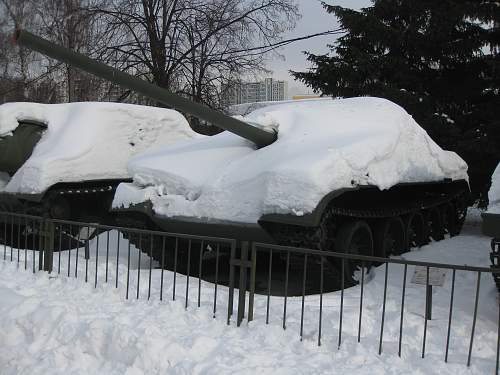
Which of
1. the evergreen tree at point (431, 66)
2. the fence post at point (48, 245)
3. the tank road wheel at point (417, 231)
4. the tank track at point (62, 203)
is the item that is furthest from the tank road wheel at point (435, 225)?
the fence post at point (48, 245)

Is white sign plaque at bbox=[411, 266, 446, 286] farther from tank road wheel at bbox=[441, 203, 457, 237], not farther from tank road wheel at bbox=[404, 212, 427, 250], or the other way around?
tank road wheel at bbox=[441, 203, 457, 237]

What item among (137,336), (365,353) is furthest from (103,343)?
(365,353)

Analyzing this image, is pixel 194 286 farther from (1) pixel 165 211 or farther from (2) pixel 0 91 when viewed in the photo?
(2) pixel 0 91

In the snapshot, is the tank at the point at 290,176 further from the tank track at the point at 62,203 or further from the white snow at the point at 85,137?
the tank track at the point at 62,203

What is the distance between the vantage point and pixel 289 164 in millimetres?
5234

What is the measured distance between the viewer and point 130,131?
29.6 ft

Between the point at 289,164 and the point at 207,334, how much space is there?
1914 mm

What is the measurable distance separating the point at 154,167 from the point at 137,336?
2.79 meters

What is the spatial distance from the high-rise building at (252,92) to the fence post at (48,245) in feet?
40.9

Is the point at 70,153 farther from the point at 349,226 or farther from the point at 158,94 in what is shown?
the point at 349,226

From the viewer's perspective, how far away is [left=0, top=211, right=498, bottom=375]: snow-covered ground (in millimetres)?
3529

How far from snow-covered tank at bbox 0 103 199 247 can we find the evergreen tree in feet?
15.3

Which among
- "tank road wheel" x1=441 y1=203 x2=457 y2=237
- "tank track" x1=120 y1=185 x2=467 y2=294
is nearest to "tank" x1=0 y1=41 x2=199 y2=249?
"tank track" x1=120 y1=185 x2=467 y2=294

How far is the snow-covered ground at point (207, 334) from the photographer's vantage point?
11.6 feet
